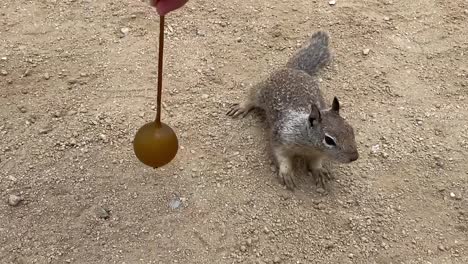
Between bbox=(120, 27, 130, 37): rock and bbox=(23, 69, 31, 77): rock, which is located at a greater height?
bbox=(120, 27, 130, 37): rock

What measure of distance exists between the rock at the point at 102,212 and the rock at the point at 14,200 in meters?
0.28

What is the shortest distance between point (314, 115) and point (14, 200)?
3.65 feet

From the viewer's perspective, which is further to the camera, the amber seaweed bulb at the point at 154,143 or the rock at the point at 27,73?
the rock at the point at 27,73

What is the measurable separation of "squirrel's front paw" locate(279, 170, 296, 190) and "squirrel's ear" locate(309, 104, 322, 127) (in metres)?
0.23

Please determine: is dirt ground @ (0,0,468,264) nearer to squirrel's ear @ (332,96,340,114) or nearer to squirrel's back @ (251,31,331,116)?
squirrel's back @ (251,31,331,116)

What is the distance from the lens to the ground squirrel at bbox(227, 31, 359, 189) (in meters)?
2.35

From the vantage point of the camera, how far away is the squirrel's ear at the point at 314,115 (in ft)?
7.77

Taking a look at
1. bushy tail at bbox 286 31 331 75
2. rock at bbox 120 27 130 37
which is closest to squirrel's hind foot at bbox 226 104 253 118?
bushy tail at bbox 286 31 331 75

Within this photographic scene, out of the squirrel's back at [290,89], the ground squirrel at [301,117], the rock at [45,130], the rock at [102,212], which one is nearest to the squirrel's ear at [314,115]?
the ground squirrel at [301,117]

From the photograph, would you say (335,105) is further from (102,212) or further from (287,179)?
(102,212)

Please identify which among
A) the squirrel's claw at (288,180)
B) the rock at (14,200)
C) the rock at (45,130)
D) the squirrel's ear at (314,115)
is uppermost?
the squirrel's ear at (314,115)

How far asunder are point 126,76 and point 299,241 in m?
1.06

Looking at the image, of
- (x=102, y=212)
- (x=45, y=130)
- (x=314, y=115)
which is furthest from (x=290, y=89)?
(x=45, y=130)

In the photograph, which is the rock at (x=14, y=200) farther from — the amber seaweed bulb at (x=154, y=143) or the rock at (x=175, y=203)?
the amber seaweed bulb at (x=154, y=143)
